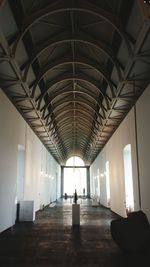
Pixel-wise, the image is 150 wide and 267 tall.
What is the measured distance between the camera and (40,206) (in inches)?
682

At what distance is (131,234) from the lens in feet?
21.3

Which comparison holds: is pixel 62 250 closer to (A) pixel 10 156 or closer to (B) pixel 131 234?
(B) pixel 131 234

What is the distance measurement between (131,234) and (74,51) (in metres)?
5.41

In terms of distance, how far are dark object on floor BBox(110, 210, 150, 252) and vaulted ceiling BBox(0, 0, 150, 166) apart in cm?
390

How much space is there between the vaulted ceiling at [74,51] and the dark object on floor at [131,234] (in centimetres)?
390

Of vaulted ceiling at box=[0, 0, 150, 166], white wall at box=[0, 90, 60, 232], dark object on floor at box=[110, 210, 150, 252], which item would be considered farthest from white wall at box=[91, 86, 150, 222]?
white wall at box=[0, 90, 60, 232]

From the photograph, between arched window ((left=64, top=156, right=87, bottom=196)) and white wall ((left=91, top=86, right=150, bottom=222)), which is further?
arched window ((left=64, top=156, right=87, bottom=196))

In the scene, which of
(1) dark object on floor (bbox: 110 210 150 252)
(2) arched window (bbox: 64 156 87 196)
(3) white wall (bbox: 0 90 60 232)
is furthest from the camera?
(2) arched window (bbox: 64 156 87 196)

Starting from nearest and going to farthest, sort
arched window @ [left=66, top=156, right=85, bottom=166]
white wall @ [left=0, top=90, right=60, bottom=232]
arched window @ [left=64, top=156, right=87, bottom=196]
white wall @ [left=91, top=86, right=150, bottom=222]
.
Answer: white wall @ [left=91, top=86, right=150, bottom=222]
white wall @ [left=0, top=90, right=60, bottom=232]
arched window @ [left=64, top=156, right=87, bottom=196]
arched window @ [left=66, top=156, right=85, bottom=166]

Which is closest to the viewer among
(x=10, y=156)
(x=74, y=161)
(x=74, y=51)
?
(x=74, y=51)

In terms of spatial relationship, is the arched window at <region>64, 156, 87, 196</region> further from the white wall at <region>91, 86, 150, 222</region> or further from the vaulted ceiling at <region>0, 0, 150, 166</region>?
the vaulted ceiling at <region>0, 0, 150, 166</region>

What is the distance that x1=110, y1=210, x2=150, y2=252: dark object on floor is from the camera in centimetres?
642

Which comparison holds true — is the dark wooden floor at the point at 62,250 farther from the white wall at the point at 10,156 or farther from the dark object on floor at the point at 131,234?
the white wall at the point at 10,156

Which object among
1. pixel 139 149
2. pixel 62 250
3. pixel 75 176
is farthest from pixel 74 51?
pixel 75 176
